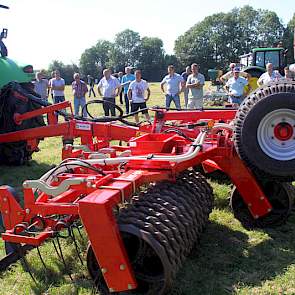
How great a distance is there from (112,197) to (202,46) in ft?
221

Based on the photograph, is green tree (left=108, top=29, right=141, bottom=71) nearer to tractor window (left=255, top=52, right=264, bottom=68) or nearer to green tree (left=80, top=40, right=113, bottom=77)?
green tree (left=80, top=40, right=113, bottom=77)

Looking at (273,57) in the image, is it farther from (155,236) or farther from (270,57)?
(155,236)

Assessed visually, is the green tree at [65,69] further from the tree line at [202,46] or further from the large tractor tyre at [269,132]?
the large tractor tyre at [269,132]

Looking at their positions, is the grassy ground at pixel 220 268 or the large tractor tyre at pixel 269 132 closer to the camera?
the grassy ground at pixel 220 268


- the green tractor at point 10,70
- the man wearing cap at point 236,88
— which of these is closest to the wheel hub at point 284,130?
the green tractor at point 10,70

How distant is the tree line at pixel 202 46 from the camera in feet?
208

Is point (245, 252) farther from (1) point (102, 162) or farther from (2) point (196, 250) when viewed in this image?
(1) point (102, 162)

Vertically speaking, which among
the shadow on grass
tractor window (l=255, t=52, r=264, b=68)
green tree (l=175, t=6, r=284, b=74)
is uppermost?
green tree (l=175, t=6, r=284, b=74)

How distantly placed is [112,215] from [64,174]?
0.92 meters

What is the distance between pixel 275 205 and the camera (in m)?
4.21

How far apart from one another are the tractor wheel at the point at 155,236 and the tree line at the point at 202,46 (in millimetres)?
54744

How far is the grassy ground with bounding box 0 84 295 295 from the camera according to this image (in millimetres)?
3172

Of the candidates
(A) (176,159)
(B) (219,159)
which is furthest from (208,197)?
(A) (176,159)

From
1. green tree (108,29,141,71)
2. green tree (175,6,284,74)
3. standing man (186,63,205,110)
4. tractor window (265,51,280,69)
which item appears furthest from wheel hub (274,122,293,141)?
green tree (108,29,141,71)
